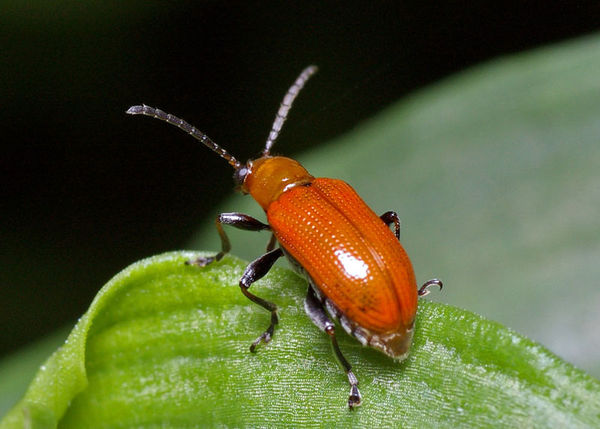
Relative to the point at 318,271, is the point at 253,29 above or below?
above

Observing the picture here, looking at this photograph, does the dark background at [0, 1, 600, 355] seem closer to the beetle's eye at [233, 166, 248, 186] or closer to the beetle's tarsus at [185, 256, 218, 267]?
the beetle's eye at [233, 166, 248, 186]

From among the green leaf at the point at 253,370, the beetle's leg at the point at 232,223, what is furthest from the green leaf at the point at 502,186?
the green leaf at the point at 253,370

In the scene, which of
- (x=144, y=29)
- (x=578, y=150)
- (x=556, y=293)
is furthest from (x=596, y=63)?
(x=144, y=29)

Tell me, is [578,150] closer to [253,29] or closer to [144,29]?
[253,29]

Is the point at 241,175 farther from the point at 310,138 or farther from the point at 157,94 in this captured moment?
the point at 310,138

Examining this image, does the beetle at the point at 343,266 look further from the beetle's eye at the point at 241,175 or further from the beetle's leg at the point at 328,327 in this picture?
the beetle's eye at the point at 241,175

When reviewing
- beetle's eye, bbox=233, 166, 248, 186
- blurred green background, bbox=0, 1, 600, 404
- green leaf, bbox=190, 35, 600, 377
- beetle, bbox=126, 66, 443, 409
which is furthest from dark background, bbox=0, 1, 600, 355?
beetle, bbox=126, 66, 443, 409
